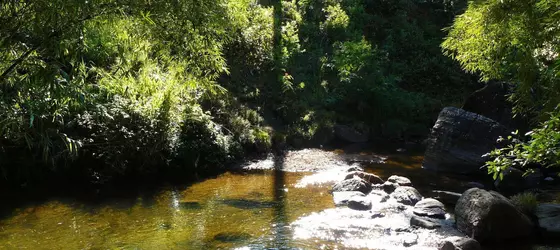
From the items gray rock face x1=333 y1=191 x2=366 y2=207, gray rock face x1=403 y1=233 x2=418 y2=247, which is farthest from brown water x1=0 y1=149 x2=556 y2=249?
gray rock face x1=403 y1=233 x2=418 y2=247

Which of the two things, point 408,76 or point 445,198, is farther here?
point 408,76

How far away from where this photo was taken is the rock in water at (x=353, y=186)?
29.2ft

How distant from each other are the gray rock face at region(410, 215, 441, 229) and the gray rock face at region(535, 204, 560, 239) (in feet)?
5.06

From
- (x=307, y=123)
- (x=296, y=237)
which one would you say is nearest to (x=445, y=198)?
(x=296, y=237)

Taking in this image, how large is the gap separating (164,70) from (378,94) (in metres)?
7.39

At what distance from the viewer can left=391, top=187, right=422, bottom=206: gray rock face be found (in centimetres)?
830

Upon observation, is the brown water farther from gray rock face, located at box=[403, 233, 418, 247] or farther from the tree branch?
the tree branch

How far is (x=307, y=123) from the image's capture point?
13586mm

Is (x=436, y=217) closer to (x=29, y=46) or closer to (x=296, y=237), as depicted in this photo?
(x=296, y=237)

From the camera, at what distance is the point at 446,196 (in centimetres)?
885

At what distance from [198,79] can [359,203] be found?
3691mm

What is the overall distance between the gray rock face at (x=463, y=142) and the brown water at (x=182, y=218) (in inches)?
46.5

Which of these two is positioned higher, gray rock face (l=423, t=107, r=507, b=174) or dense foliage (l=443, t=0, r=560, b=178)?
dense foliage (l=443, t=0, r=560, b=178)

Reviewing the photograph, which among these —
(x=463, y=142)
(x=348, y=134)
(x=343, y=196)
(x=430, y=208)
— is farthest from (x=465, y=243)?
(x=348, y=134)
